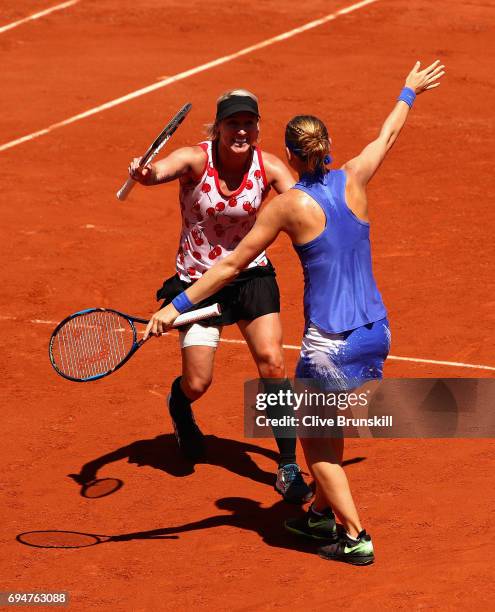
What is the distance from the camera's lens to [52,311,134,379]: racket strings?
9070mm

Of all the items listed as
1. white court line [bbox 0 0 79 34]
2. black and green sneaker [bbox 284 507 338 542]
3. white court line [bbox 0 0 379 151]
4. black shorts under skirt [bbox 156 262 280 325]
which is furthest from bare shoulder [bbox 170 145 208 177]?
white court line [bbox 0 0 79 34]

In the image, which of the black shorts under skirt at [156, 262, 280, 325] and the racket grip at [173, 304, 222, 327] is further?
the black shorts under skirt at [156, 262, 280, 325]

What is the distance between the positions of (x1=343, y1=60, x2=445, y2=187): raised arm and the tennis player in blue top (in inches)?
0.4

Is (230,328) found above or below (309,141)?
below

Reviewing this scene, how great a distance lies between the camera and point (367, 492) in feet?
29.1

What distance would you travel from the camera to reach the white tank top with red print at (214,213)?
8.95 metres

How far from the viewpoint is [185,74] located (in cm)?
1916

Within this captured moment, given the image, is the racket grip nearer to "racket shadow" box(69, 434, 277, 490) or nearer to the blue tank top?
the blue tank top

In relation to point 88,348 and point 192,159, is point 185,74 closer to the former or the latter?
point 88,348

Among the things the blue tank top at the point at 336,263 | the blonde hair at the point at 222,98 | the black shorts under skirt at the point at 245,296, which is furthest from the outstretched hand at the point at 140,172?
the blue tank top at the point at 336,263

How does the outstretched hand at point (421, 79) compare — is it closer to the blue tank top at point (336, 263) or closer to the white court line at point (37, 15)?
the blue tank top at point (336, 263)

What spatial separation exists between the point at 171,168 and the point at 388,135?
57.5 inches

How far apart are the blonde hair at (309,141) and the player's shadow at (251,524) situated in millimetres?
2296

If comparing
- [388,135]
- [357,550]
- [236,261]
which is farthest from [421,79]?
[357,550]
